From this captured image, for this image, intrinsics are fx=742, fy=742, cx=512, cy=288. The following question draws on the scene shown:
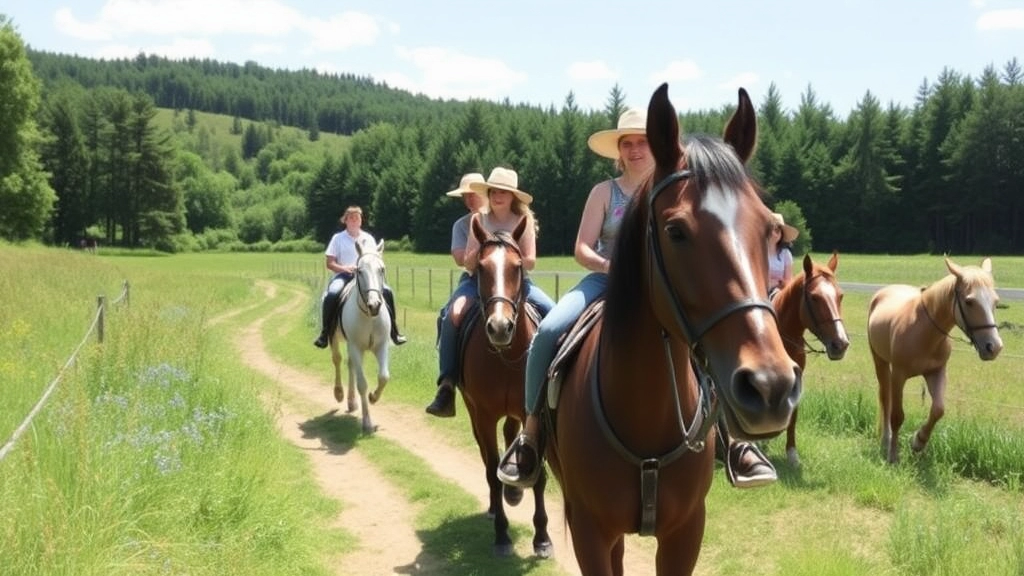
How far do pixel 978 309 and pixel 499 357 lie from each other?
4.79 metres

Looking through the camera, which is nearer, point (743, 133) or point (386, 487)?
point (743, 133)

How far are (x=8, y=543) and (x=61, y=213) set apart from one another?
250 feet

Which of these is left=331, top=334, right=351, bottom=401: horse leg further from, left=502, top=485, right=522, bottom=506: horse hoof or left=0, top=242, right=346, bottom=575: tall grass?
left=502, top=485, right=522, bottom=506: horse hoof

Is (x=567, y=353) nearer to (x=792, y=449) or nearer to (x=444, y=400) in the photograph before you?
(x=444, y=400)

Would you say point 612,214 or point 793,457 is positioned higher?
point 612,214

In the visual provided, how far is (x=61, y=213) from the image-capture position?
2677 inches

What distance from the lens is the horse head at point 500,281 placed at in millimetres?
5305

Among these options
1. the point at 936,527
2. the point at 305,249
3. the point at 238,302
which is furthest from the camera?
the point at 305,249

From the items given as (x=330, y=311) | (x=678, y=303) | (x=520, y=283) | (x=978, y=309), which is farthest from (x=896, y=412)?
(x=330, y=311)

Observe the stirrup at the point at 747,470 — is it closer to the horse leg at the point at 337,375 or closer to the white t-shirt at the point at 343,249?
the white t-shirt at the point at 343,249

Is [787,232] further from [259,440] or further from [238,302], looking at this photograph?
[238,302]

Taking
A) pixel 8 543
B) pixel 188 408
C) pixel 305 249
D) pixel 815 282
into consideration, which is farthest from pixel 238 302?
pixel 305 249

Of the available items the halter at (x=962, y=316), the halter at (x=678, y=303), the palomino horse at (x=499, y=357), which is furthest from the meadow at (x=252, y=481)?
the halter at (x=678, y=303)

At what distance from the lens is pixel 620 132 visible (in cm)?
433
